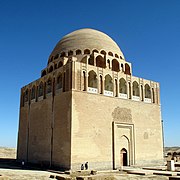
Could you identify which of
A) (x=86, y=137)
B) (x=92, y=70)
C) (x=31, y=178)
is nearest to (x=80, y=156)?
(x=86, y=137)

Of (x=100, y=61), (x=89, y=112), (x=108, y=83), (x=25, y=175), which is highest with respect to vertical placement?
(x=100, y=61)

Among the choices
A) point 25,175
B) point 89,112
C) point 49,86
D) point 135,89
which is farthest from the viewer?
point 135,89

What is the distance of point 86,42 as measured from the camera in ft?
79.3

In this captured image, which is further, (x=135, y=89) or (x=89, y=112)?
(x=135, y=89)

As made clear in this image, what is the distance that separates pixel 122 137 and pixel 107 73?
19.0 feet

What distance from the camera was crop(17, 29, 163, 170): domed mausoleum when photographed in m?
18.1

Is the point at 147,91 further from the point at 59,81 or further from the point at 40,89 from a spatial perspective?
the point at 40,89

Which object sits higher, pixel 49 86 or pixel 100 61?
pixel 100 61

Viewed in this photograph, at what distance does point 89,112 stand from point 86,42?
865 cm

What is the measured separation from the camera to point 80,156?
17.3m

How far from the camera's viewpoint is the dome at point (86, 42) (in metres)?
24.0

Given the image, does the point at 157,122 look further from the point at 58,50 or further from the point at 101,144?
the point at 58,50

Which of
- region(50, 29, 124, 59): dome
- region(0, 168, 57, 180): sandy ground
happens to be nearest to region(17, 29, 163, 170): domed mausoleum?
region(50, 29, 124, 59): dome

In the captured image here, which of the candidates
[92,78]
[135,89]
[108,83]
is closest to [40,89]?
[92,78]
